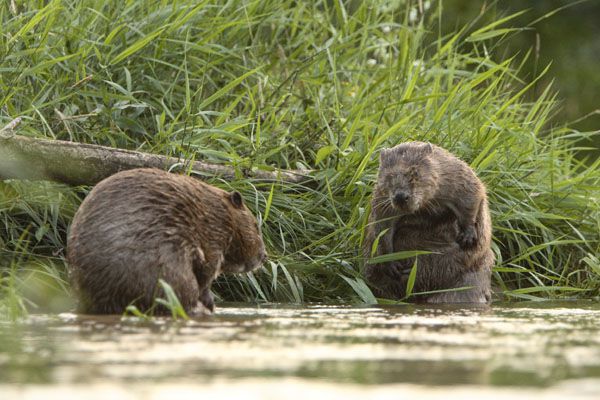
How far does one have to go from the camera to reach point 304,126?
264 inches

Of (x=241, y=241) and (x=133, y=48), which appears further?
(x=133, y=48)

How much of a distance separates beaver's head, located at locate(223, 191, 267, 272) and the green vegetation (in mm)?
318

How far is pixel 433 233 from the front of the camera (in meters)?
5.95

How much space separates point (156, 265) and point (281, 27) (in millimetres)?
3305

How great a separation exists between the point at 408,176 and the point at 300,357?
2.68m

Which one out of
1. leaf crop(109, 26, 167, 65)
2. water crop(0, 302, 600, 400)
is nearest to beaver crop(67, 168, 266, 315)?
water crop(0, 302, 600, 400)

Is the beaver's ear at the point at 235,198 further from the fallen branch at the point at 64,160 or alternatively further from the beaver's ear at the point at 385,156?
the beaver's ear at the point at 385,156

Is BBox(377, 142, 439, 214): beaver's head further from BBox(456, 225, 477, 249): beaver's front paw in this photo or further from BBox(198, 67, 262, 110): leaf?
BBox(198, 67, 262, 110): leaf

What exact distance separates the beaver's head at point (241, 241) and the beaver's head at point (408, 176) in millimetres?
851

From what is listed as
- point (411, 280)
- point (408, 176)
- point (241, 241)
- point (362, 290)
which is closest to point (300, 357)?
point (241, 241)

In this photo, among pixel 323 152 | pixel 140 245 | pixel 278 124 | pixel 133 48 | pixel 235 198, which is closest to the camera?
pixel 140 245

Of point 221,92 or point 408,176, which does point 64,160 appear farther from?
point 408,176

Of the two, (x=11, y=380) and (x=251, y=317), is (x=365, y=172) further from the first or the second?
(x=11, y=380)

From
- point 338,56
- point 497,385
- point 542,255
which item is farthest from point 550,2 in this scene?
point 497,385
